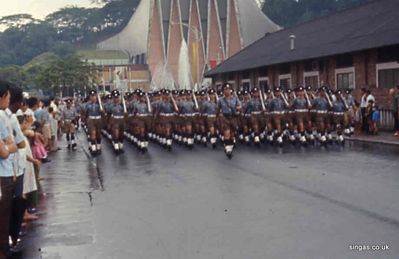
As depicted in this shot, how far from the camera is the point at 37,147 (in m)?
12.5

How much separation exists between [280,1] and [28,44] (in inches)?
2391

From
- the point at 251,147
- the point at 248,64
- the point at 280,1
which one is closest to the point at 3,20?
the point at 280,1

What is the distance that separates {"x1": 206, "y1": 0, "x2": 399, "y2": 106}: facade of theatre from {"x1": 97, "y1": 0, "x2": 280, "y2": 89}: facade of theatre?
43352mm

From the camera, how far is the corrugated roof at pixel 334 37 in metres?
28.6

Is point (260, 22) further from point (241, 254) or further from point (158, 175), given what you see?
point (241, 254)

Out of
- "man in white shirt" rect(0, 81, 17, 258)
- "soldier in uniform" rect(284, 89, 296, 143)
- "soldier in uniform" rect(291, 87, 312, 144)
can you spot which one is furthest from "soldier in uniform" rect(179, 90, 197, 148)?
"man in white shirt" rect(0, 81, 17, 258)

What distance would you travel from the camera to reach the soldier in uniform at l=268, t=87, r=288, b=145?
72.9ft

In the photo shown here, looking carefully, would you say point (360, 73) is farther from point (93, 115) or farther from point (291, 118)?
point (93, 115)

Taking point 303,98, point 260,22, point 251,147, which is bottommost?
point 251,147

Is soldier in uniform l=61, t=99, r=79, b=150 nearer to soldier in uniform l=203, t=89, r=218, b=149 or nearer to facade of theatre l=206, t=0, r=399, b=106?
soldier in uniform l=203, t=89, r=218, b=149

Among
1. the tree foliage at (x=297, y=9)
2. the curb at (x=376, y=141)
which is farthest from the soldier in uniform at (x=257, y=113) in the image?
the tree foliage at (x=297, y=9)

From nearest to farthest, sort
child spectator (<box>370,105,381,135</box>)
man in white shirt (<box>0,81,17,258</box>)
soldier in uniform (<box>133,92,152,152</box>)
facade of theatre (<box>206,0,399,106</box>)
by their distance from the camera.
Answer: man in white shirt (<box>0,81,17,258</box>) < soldier in uniform (<box>133,92,152,152</box>) < child spectator (<box>370,105,381,135</box>) < facade of theatre (<box>206,0,399,106</box>)

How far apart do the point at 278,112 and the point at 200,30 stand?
232 ft

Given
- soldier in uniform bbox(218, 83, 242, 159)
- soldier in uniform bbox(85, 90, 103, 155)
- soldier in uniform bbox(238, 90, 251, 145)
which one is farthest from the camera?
soldier in uniform bbox(238, 90, 251, 145)
